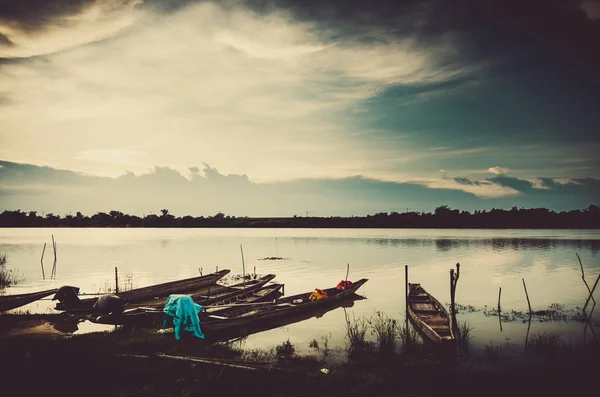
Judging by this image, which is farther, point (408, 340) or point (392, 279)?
point (392, 279)

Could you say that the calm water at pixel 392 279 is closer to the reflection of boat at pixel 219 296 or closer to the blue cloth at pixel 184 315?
the blue cloth at pixel 184 315

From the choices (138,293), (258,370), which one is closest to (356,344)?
(258,370)

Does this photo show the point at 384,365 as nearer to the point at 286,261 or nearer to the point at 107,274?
the point at 107,274

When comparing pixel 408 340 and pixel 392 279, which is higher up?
pixel 408 340

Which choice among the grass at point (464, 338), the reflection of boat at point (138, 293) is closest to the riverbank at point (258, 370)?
the grass at point (464, 338)

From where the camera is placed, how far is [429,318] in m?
17.3

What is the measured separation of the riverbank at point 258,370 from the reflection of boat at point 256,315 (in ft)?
3.91

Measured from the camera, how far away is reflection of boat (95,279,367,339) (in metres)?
→ 15.0

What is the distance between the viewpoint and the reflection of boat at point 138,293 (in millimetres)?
18188

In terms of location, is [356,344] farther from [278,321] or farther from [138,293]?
[138,293]

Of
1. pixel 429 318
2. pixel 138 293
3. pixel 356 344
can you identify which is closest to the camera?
pixel 356 344

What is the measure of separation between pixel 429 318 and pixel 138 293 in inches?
591

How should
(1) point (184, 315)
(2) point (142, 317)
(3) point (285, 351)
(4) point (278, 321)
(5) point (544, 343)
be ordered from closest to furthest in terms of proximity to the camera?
(3) point (285, 351), (1) point (184, 315), (5) point (544, 343), (2) point (142, 317), (4) point (278, 321)

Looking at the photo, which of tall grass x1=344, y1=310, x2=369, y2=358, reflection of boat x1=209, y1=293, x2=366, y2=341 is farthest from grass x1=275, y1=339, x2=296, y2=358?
reflection of boat x1=209, y1=293, x2=366, y2=341
